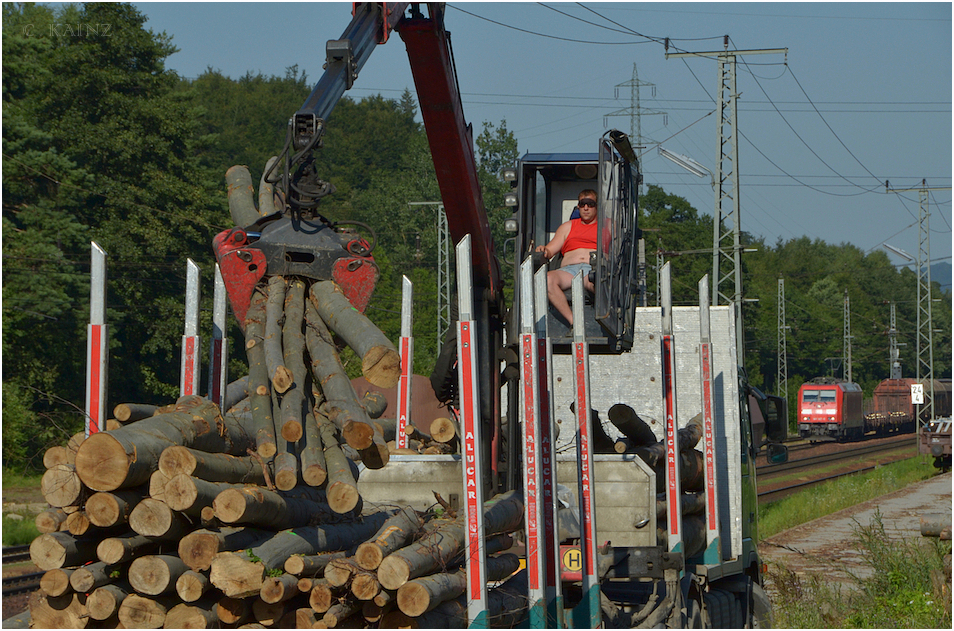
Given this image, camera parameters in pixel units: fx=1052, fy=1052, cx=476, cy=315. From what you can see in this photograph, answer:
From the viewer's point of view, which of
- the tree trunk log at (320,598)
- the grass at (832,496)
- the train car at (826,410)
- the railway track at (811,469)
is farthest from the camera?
the train car at (826,410)

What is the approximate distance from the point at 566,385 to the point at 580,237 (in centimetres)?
177

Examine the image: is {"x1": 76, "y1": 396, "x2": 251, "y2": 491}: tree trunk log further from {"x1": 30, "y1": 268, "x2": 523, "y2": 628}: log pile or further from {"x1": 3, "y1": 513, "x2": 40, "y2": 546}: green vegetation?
{"x1": 3, "y1": 513, "x2": 40, "y2": 546}: green vegetation

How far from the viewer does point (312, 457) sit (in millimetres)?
5965

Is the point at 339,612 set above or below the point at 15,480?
above

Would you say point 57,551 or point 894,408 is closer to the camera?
point 57,551

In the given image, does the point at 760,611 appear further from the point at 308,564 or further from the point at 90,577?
the point at 90,577

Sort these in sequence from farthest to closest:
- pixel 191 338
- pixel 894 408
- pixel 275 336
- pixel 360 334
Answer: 1. pixel 894 408
2. pixel 191 338
3. pixel 275 336
4. pixel 360 334

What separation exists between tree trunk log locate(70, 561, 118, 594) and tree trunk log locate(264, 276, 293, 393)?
1349 millimetres

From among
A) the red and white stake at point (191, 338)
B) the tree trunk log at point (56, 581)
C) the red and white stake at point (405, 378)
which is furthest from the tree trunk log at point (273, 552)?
the red and white stake at point (405, 378)

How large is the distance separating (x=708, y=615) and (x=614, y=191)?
158 inches

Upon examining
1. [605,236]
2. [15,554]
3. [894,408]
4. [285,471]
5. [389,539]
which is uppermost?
[605,236]

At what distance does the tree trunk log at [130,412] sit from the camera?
20.5 feet

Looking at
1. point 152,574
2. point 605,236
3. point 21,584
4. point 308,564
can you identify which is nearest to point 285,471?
point 308,564

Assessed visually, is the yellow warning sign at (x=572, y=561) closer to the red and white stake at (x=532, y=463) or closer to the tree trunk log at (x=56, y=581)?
the red and white stake at (x=532, y=463)
